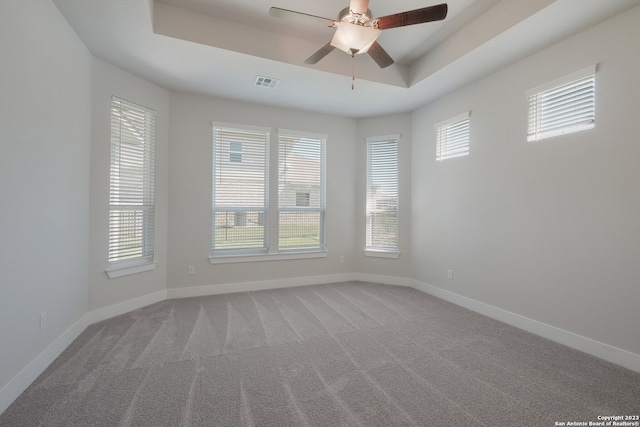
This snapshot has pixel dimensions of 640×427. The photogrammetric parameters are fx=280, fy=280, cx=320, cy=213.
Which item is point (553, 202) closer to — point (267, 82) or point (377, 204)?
point (377, 204)

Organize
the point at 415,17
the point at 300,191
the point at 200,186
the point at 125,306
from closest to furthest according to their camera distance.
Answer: the point at 415,17, the point at 125,306, the point at 200,186, the point at 300,191

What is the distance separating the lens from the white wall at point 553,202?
2.34 meters

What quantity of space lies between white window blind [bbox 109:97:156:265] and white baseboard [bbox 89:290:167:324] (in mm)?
491

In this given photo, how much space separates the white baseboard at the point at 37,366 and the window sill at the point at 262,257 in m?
1.70

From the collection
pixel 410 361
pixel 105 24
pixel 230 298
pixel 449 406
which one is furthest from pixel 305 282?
pixel 105 24

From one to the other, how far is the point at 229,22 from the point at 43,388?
358cm

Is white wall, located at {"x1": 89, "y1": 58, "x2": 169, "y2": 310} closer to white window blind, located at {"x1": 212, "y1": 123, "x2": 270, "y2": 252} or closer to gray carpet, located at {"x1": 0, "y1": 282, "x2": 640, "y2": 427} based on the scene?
gray carpet, located at {"x1": 0, "y1": 282, "x2": 640, "y2": 427}

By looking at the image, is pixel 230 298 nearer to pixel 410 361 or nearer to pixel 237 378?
pixel 237 378

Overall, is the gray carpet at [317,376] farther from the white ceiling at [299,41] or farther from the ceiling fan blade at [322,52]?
the white ceiling at [299,41]

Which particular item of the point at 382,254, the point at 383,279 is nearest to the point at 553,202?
the point at 382,254

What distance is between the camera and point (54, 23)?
2.37 m

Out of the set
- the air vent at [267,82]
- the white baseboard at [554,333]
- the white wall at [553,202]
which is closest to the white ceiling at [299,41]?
the air vent at [267,82]

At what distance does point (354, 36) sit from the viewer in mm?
2217

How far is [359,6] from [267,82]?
1902 millimetres
